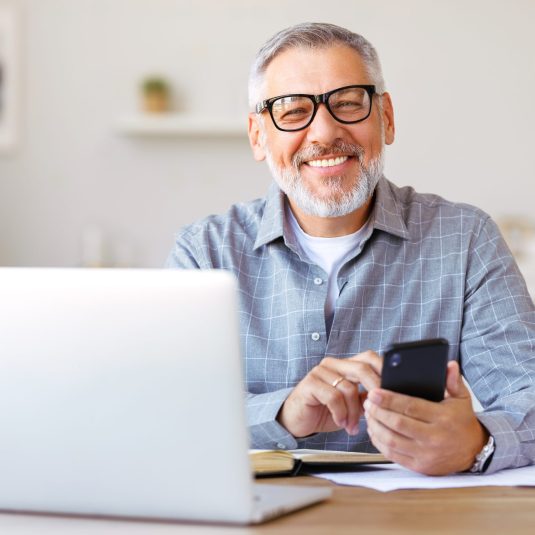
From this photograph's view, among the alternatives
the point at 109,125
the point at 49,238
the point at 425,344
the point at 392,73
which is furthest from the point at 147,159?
the point at 425,344

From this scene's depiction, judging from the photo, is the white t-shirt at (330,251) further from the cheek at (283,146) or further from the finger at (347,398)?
the finger at (347,398)

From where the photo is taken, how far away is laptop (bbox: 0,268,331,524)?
0.99 m

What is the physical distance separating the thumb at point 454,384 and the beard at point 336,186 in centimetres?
61

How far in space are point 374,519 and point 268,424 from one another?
0.49 meters

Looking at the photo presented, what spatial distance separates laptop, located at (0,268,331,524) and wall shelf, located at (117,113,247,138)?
3.40m

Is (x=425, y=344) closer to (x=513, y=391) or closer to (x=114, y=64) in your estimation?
(x=513, y=391)

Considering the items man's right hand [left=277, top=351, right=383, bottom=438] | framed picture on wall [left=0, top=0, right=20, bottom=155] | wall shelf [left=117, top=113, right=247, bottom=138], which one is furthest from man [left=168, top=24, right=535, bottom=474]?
framed picture on wall [left=0, top=0, right=20, bottom=155]

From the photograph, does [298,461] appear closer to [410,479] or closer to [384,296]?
[410,479]

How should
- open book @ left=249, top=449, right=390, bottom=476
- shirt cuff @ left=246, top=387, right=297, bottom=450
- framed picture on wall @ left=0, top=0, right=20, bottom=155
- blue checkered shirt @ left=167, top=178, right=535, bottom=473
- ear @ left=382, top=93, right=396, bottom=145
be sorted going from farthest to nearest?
framed picture on wall @ left=0, top=0, right=20, bottom=155 < ear @ left=382, top=93, right=396, bottom=145 < blue checkered shirt @ left=167, top=178, right=535, bottom=473 < shirt cuff @ left=246, top=387, right=297, bottom=450 < open book @ left=249, top=449, right=390, bottom=476

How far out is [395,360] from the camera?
1.27m

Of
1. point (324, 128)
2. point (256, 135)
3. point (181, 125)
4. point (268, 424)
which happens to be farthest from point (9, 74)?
point (268, 424)

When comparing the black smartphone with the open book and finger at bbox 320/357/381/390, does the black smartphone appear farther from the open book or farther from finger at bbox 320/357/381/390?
the open book

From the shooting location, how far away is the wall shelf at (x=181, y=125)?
14.4 feet

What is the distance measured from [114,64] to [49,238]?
2.88 ft
